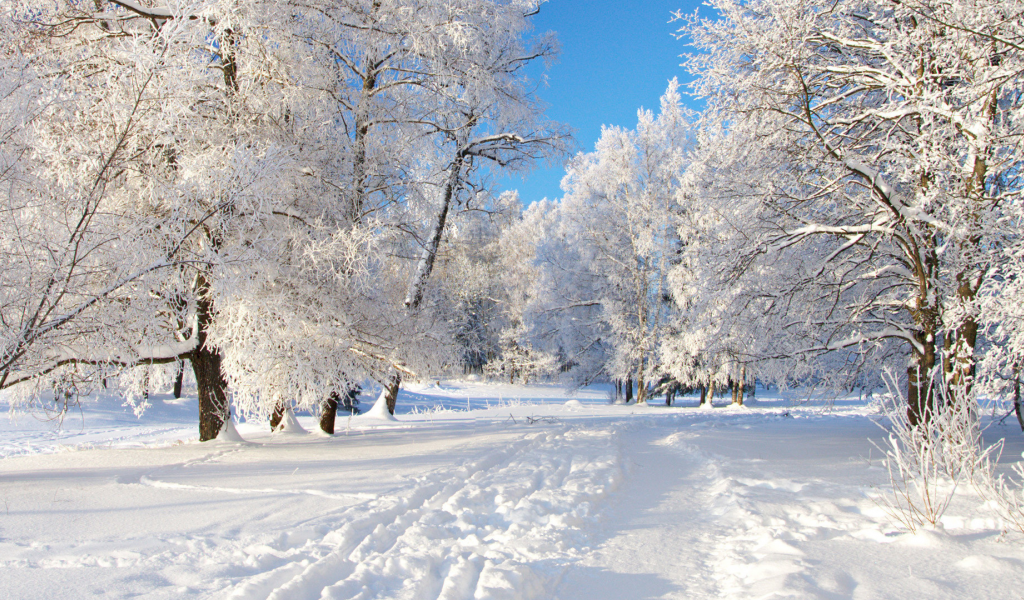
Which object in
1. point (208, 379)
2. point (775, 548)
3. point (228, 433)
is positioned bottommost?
point (228, 433)

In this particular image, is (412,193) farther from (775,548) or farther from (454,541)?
(775,548)

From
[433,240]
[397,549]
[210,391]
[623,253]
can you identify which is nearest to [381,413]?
[433,240]

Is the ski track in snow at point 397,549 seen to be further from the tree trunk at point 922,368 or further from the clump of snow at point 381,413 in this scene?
the clump of snow at point 381,413

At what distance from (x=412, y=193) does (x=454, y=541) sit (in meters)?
6.39

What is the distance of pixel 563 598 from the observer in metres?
2.84

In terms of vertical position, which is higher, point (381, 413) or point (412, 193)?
point (412, 193)

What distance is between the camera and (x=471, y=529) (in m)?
3.93

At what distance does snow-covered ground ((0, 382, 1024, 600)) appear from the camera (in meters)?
2.88

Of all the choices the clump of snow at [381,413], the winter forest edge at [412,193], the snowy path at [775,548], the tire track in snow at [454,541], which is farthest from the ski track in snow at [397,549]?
the clump of snow at [381,413]

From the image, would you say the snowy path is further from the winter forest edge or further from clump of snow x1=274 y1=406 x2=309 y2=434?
clump of snow x1=274 y1=406 x2=309 y2=434

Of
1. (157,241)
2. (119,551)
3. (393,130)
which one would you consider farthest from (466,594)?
(393,130)

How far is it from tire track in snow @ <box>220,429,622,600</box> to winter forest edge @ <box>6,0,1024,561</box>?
2.45 metres

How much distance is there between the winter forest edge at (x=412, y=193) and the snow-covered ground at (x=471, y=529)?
2.31 ft

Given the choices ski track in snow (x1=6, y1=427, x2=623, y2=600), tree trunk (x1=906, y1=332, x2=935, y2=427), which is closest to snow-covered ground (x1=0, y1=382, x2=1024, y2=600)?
ski track in snow (x1=6, y1=427, x2=623, y2=600)
